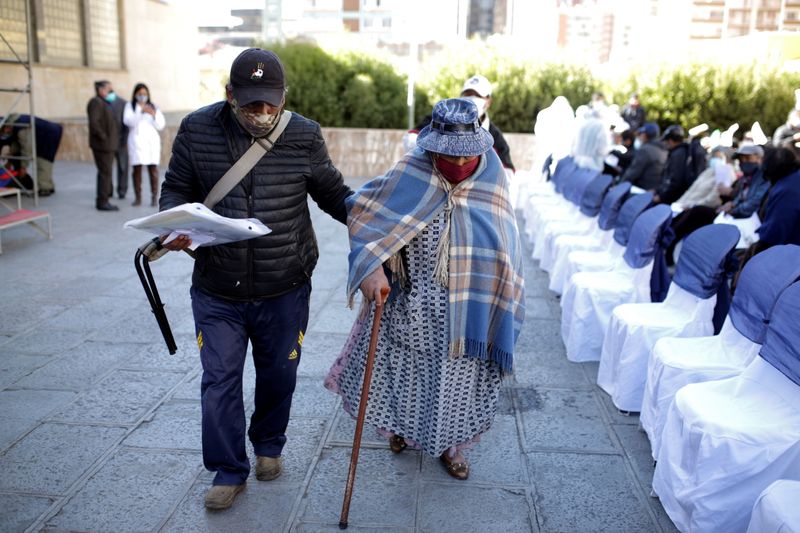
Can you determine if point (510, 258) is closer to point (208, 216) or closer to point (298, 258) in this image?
point (298, 258)

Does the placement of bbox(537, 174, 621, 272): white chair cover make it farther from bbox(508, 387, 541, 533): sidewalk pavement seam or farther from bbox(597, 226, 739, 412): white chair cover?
bbox(508, 387, 541, 533): sidewalk pavement seam

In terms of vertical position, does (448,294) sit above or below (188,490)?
above

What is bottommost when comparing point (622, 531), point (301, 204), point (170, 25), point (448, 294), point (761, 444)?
point (622, 531)

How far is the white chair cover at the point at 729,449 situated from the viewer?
296cm

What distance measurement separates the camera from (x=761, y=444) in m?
2.96

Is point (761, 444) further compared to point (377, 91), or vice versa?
point (377, 91)

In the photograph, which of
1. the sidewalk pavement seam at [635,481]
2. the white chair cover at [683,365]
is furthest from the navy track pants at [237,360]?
the white chair cover at [683,365]

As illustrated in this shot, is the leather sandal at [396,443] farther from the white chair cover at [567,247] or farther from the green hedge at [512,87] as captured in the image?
the green hedge at [512,87]

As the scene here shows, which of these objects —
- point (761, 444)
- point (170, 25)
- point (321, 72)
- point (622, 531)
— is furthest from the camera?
point (170, 25)

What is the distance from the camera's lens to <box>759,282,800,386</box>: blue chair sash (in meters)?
3.04

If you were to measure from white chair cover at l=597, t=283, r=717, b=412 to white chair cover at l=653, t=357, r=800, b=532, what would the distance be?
3.38 feet

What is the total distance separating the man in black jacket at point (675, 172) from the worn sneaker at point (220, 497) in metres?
6.80

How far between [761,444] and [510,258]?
1199 mm

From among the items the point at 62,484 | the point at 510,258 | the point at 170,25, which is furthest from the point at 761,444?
the point at 170,25
